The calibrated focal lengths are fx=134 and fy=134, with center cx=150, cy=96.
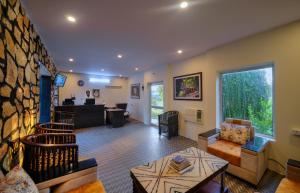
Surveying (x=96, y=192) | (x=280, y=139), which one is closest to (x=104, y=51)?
(x=96, y=192)

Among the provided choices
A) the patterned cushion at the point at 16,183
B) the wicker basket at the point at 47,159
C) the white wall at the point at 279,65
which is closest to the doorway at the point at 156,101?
the white wall at the point at 279,65

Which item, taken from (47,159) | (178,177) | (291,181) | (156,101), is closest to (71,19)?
(47,159)

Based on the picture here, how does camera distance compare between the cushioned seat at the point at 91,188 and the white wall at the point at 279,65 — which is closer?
the cushioned seat at the point at 91,188

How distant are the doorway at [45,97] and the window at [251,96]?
17.3ft

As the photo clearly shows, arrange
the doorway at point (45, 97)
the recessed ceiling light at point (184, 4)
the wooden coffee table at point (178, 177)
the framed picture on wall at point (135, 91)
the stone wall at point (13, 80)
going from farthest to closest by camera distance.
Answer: the framed picture on wall at point (135, 91), the doorway at point (45, 97), the recessed ceiling light at point (184, 4), the wooden coffee table at point (178, 177), the stone wall at point (13, 80)

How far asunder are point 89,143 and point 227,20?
176 inches

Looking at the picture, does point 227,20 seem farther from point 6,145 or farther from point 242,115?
point 6,145

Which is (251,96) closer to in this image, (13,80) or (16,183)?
(16,183)

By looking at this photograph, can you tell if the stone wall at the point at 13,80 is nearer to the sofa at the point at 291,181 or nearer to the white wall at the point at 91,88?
the sofa at the point at 291,181

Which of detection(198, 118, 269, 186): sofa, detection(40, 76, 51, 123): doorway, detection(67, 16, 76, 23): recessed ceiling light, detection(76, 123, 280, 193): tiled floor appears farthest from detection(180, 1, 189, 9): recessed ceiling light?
detection(40, 76, 51, 123): doorway

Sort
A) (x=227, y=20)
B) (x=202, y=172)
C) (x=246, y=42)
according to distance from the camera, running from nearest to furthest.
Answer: (x=202, y=172)
(x=227, y=20)
(x=246, y=42)

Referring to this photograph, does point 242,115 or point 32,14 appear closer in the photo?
point 32,14

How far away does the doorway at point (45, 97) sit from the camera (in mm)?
4230

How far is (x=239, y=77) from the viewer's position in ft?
10.5
